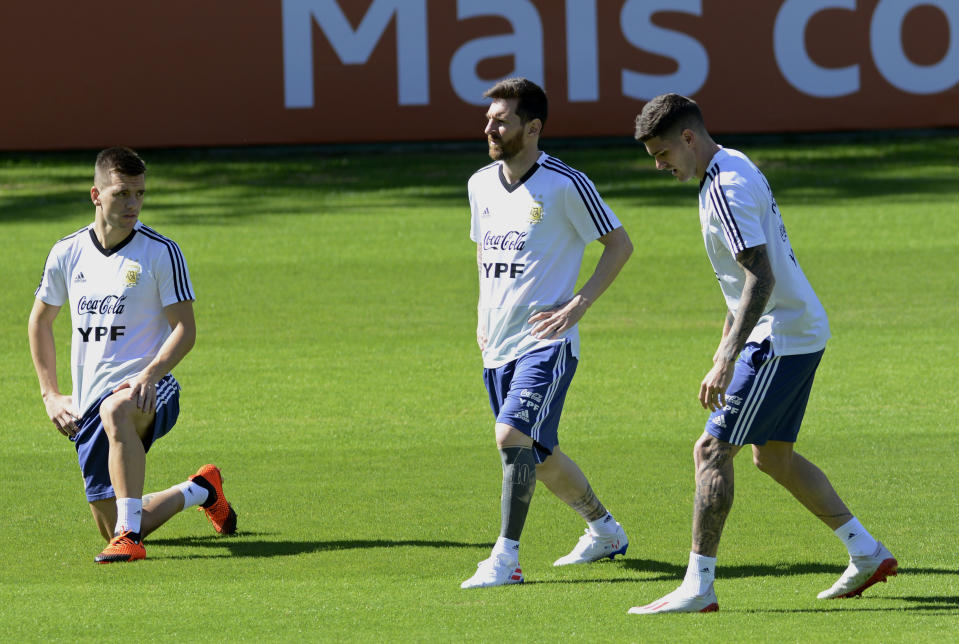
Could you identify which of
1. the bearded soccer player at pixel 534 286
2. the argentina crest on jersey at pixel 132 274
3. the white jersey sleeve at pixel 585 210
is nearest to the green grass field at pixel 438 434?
the bearded soccer player at pixel 534 286

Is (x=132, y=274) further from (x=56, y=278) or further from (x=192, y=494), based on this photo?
(x=192, y=494)

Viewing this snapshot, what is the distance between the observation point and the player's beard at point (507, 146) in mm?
Result: 6512

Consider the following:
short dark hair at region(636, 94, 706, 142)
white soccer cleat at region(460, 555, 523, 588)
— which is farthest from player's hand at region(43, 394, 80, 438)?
short dark hair at region(636, 94, 706, 142)

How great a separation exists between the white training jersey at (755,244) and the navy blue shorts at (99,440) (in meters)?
2.81

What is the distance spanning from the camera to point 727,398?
5559mm

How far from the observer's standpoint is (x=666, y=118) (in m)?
5.54

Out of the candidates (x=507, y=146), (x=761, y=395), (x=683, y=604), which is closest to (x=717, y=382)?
(x=761, y=395)

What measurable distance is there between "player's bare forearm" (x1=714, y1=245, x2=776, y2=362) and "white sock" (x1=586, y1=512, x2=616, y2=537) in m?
1.49

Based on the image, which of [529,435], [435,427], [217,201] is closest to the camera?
[529,435]

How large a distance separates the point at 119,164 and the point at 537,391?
224 cm

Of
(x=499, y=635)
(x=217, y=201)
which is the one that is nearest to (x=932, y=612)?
(x=499, y=635)

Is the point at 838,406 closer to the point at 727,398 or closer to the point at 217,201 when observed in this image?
the point at 727,398

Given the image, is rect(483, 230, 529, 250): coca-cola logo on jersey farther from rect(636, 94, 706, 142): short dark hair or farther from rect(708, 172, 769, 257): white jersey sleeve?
rect(708, 172, 769, 257): white jersey sleeve

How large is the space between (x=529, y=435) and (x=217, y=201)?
1493 centimetres
